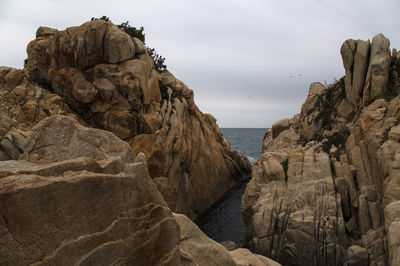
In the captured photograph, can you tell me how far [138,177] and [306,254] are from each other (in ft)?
47.2

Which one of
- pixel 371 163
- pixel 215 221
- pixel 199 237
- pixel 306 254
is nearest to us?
pixel 199 237

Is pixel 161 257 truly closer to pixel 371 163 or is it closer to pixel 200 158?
pixel 371 163

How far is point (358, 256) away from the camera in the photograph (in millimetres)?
16953

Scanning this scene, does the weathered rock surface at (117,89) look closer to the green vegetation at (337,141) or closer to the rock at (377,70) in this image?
the green vegetation at (337,141)

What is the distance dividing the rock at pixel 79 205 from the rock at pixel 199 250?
1.38m

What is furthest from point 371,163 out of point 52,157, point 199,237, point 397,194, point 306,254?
point 52,157

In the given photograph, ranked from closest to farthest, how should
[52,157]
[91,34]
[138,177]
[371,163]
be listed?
1. [52,157]
2. [138,177]
3. [371,163]
4. [91,34]

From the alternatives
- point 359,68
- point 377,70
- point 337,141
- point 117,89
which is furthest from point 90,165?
point 359,68

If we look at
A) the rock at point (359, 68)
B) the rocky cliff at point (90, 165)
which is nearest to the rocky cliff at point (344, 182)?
the rock at point (359, 68)

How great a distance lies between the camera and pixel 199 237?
1102 cm

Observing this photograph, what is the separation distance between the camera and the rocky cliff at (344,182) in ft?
58.1

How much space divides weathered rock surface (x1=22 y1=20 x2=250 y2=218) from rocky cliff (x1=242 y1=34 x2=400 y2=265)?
27.2ft

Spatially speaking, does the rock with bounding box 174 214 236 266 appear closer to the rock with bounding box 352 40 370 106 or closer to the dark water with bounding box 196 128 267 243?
the dark water with bounding box 196 128 267 243

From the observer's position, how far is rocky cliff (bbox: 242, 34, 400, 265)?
17.7 meters
